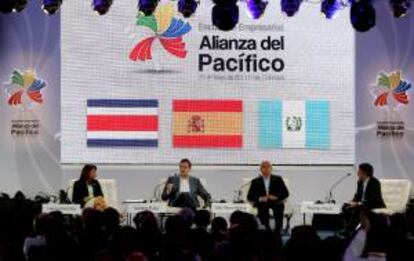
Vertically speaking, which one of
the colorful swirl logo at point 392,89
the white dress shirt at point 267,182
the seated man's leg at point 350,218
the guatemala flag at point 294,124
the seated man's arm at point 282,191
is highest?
the colorful swirl logo at point 392,89

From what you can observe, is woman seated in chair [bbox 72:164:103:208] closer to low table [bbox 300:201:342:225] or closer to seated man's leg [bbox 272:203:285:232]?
seated man's leg [bbox 272:203:285:232]

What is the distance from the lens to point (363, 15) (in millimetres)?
11281

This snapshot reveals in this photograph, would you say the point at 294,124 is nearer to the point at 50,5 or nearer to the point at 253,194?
the point at 253,194

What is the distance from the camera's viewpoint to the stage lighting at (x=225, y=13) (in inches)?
447

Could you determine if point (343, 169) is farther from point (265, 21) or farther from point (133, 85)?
point (133, 85)

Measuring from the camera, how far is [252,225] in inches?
276

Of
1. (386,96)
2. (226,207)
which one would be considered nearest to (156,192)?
(226,207)

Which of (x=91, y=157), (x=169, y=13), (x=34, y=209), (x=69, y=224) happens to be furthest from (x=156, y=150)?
(x=69, y=224)

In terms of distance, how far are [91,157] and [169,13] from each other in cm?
248

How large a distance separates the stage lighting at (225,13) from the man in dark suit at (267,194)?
215cm

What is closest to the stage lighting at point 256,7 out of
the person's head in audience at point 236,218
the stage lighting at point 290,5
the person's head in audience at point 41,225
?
the stage lighting at point 290,5

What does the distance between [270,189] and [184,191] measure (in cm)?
117

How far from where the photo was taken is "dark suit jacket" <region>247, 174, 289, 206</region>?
1252cm

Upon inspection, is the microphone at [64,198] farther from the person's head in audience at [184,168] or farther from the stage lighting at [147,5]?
the stage lighting at [147,5]
